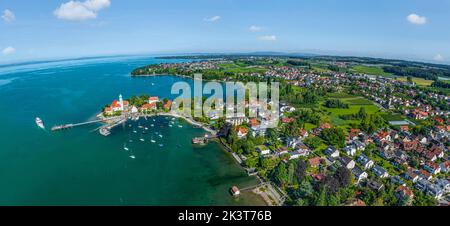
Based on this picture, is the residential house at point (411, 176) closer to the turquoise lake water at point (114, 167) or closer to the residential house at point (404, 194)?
the residential house at point (404, 194)

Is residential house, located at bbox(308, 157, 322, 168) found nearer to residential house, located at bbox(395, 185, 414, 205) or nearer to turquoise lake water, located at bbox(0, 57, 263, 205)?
turquoise lake water, located at bbox(0, 57, 263, 205)

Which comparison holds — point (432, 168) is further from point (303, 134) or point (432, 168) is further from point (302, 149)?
point (303, 134)

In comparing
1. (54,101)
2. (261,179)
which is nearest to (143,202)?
(261,179)

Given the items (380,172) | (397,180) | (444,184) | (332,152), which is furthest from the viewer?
(332,152)

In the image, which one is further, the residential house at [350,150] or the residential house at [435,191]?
the residential house at [350,150]

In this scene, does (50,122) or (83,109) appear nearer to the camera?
(50,122)

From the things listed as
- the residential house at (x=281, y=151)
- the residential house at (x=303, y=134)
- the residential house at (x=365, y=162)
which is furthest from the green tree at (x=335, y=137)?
the residential house at (x=281, y=151)

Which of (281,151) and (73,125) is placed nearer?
(281,151)

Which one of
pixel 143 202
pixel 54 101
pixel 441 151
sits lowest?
pixel 143 202

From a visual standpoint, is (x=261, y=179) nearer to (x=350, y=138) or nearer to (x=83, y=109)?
(x=350, y=138)

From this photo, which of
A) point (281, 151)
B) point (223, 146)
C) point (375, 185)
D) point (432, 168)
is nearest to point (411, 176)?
point (432, 168)

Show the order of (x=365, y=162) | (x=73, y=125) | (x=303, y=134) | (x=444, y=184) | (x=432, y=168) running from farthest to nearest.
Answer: (x=73, y=125) → (x=303, y=134) → (x=365, y=162) → (x=432, y=168) → (x=444, y=184)
